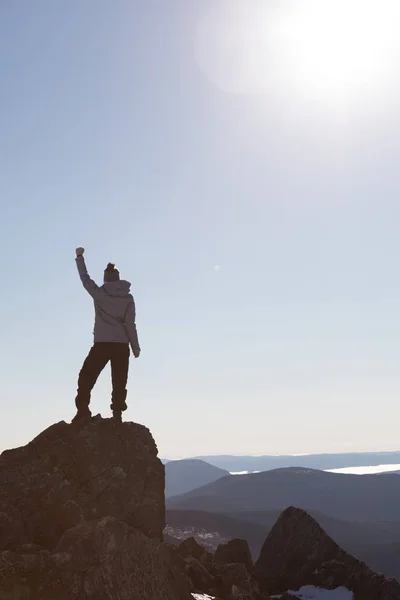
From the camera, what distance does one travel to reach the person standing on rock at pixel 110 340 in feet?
43.1

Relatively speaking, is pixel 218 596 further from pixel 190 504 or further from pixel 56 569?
pixel 190 504

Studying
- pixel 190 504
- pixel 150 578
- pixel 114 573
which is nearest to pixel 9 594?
pixel 114 573

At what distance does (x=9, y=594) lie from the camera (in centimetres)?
831

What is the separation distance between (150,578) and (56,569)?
175 cm

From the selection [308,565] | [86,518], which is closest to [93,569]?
[86,518]

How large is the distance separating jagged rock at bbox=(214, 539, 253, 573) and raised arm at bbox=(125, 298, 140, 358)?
908 centimetres

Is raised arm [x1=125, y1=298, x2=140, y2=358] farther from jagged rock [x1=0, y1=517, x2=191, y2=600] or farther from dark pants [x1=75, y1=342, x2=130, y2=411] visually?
jagged rock [x1=0, y1=517, x2=191, y2=600]

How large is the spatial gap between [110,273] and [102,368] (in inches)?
94.1

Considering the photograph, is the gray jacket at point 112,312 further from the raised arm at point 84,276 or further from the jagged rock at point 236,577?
the jagged rock at point 236,577

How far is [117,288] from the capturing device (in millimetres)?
13289

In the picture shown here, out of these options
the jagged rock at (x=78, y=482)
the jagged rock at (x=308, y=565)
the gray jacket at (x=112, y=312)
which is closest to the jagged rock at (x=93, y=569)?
the jagged rock at (x=78, y=482)

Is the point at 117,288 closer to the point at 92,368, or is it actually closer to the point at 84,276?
the point at 84,276

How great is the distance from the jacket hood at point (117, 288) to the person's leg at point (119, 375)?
4.08 ft

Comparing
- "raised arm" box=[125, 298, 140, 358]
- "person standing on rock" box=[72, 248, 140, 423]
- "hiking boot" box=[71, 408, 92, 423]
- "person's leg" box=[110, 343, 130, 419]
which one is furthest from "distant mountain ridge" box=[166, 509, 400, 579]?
"raised arm" box=[125, 298, 140, 358]
